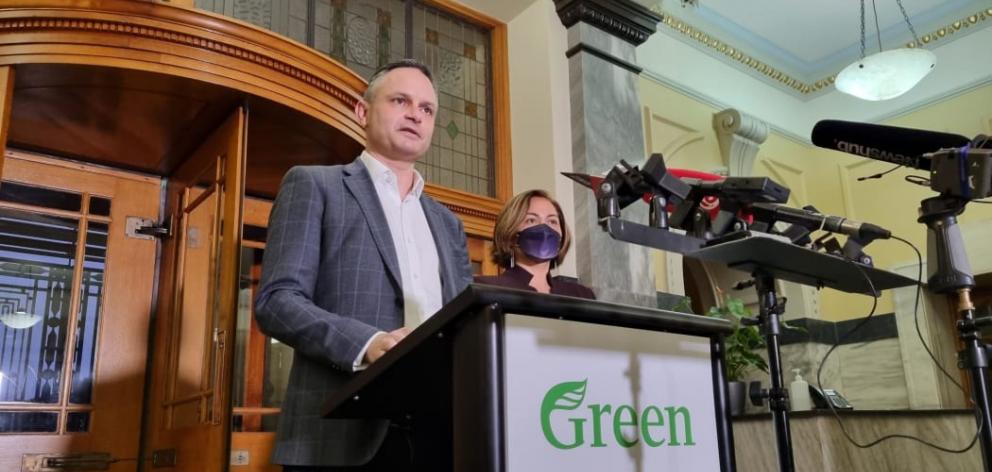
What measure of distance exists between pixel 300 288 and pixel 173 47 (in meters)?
1.52

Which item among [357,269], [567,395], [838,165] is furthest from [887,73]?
[567,395]

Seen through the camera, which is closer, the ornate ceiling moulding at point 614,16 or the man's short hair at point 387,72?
the man's short hair at point 387,72

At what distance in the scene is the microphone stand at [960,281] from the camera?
A: 4.10ft

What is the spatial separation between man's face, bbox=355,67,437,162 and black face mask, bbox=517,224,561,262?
81 centimetres

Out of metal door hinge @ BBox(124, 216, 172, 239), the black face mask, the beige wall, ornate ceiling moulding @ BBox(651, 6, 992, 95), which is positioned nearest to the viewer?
the black face mask

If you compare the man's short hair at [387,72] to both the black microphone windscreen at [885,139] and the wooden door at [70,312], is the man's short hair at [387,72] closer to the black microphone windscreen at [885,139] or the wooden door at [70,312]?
the black microphone windscreen at [885,139]

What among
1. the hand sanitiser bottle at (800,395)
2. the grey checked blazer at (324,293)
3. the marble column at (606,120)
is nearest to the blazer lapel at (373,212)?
the grey checked blazer at (324,293)

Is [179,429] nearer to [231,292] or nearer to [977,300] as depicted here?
[231,292]

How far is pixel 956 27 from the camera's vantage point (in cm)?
540

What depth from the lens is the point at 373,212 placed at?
44.6 inches

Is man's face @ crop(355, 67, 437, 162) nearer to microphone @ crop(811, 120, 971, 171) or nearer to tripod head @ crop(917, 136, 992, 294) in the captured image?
microphone @ crop(811, 120, 971, 171)

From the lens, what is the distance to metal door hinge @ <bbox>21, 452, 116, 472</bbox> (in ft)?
7.45

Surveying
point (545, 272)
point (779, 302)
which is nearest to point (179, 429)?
point (545, 272)

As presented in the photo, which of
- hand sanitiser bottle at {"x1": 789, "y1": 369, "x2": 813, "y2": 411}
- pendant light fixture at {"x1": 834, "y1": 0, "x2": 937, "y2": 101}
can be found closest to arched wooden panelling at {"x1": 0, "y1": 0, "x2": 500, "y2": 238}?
hand sanitiser bottle at {"x1": 789, "y1": 369, "x2": 813, "y2": 411}
